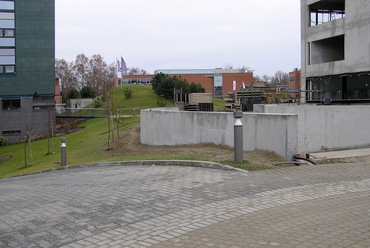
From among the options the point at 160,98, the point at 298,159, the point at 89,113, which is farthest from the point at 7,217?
the point at 160,98

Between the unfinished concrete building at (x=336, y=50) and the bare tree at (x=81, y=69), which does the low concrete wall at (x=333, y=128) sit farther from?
the bare tree at (x=81, y=69)

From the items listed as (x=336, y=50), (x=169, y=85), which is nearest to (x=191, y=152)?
(x=336, y=50)

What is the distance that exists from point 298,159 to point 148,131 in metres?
10.7

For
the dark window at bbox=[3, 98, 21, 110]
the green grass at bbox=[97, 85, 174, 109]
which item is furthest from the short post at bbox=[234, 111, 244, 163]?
the green grass at bbox=[97, 85, 174, 109]

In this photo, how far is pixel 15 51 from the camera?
47.0 metres

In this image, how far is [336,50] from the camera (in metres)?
37.3

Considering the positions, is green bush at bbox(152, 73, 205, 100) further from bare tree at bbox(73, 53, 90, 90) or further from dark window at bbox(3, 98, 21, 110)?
bare tree at bbox(73, 53, 90, 90)

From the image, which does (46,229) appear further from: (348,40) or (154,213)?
(348,40)

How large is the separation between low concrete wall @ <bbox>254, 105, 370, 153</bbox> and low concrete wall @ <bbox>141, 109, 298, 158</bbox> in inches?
118

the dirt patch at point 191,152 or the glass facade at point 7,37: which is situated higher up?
the glass facade at point 7,37

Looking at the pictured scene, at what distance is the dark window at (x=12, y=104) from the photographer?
47156 millimetres

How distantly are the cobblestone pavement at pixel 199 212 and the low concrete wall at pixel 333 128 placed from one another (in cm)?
571

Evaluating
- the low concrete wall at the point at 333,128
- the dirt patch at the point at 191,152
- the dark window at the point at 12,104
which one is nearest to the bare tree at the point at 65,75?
the dark window at the point at 12,104

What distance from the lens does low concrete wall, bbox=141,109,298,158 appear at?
1131cm
